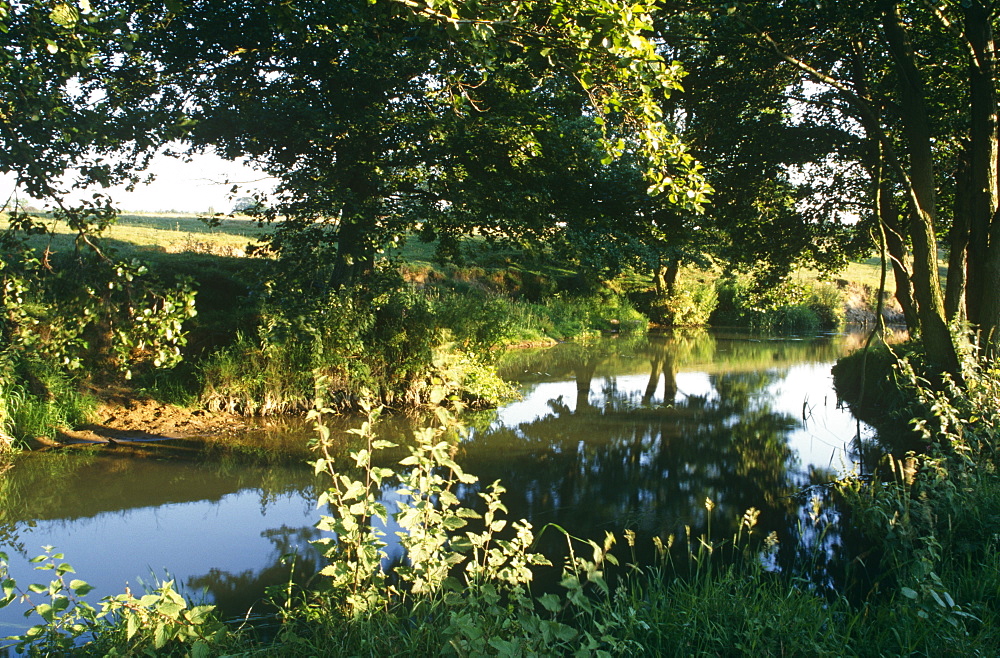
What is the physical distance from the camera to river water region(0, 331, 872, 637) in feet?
21.3

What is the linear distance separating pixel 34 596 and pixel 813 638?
5440 mm

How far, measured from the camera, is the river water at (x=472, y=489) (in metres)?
6.48

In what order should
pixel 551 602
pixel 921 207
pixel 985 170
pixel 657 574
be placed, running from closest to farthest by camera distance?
pixel 551 602 < pixel 657 574 < pixel 985 170 < pixel 921 207

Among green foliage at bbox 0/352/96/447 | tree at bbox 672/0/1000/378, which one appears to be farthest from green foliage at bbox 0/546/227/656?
tree at bbox 672/0/1000/378

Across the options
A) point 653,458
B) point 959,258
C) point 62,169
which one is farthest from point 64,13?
point 959,258

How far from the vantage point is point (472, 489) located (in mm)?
8391

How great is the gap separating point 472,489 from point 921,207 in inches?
261

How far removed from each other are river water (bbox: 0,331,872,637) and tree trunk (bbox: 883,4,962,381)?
2.12 metres

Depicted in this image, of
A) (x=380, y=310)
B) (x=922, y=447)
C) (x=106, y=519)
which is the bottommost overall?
(x=106, y=519)

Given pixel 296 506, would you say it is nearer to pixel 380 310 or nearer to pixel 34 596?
pixel 34 596

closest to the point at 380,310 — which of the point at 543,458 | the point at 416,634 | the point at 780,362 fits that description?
the point at 543,458

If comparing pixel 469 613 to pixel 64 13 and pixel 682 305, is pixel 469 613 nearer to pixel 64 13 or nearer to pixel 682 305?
pixel 64 13

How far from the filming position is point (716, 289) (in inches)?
1359

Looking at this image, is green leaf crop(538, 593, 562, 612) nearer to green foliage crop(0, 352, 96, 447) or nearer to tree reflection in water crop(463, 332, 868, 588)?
tree reflection in water crop(463, 332, 868, 588)
